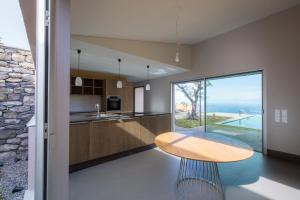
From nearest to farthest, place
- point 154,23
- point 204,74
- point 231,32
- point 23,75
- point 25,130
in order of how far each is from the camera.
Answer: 1. point 23,75
2. point 25,130
3. point 154,23
4. point 231,32
5. point 204,74

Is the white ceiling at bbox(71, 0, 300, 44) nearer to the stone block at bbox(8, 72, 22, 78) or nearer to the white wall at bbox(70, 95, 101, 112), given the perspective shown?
the stone block at bbox(8, 72, 22, 78)

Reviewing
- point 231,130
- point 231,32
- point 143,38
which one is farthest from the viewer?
point 231,130

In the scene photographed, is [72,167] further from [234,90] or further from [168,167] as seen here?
[234,90]

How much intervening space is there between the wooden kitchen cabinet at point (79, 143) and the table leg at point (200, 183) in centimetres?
181

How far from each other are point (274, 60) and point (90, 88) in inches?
236

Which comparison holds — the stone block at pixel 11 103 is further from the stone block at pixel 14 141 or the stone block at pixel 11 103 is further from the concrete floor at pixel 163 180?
the concrete floor at pixel 163 180

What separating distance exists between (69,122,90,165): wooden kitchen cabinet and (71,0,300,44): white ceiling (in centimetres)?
174

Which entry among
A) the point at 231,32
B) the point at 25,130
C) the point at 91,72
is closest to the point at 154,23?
the point at 231,32

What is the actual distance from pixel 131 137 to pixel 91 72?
3749mm

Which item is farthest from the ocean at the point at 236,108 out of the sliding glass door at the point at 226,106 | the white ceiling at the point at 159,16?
the white ceiling at the point at 159,16

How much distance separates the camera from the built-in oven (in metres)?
6.94

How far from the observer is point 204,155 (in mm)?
1899

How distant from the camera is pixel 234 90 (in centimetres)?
463

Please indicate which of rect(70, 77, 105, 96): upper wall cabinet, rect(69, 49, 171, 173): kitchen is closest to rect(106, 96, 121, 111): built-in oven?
rect(69, 49, 171, 173): kitchen
